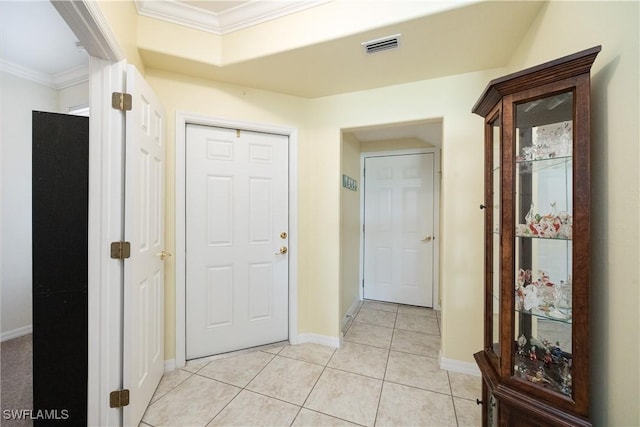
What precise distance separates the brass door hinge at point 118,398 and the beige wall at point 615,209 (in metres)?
2.09

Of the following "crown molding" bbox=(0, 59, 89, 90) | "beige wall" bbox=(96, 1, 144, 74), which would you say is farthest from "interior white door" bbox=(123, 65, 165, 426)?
"crown molding" bbox=(0, 59, 89, 90)

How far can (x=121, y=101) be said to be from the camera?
52.9 inches

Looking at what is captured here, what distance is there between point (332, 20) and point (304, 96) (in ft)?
2.75

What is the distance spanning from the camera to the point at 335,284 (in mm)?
2385

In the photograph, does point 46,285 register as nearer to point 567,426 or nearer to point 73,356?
point 73,356

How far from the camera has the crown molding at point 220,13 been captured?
5.48 feet

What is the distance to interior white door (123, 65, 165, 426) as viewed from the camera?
4.49ft

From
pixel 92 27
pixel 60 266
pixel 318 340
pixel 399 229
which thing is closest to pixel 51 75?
pixel 92 27

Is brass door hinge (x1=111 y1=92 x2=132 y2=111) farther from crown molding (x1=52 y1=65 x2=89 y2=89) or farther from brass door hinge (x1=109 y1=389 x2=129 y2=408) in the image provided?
crown molding (x1=52 y1=65 x2=89 y2=89)

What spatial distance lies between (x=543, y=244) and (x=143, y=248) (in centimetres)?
208

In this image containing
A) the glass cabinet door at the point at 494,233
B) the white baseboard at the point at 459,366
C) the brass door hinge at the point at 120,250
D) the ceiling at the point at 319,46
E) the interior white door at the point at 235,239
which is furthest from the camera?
the interior white door at the point at 235,239

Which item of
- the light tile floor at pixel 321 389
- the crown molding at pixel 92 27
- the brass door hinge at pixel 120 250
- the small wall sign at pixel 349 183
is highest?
the crown molding at pixel 92 27

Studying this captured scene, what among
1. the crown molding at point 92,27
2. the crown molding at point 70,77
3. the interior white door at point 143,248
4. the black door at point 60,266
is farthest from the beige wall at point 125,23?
the crown molding at point 70,77

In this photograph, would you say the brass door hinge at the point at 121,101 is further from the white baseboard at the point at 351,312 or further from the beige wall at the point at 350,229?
the white baseboard at the point at 351,312
